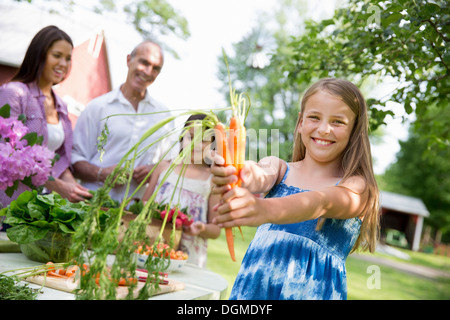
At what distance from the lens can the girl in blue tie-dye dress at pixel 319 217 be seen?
179cm

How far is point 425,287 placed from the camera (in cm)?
1419

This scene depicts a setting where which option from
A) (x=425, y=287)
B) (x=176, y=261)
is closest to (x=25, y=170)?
(x=176, y=261)

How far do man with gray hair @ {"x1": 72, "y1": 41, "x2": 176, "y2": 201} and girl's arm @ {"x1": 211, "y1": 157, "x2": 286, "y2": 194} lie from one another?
192 cm

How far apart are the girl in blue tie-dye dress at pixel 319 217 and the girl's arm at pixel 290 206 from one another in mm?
15

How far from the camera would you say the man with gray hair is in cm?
385

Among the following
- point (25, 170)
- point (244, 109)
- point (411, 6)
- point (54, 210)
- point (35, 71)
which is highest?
point (411, 6)

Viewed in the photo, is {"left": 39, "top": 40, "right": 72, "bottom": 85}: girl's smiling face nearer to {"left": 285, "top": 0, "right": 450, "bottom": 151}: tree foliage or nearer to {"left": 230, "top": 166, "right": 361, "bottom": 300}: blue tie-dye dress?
{"left": 285, "top": 0, "right": 450, "bottom": 151}: tree foliage

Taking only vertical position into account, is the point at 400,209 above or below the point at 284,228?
below

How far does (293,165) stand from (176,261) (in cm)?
98

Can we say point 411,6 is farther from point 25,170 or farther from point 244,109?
point 25,170

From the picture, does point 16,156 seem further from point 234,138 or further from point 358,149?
point 358,149

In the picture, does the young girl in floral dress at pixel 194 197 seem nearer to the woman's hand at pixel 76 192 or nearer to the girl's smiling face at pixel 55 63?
the woman's hand at pixel 76 192

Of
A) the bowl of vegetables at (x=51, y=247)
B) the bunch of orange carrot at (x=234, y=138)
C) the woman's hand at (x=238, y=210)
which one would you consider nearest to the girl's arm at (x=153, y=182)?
the bowl of vegetables at (x=51, y=247)
